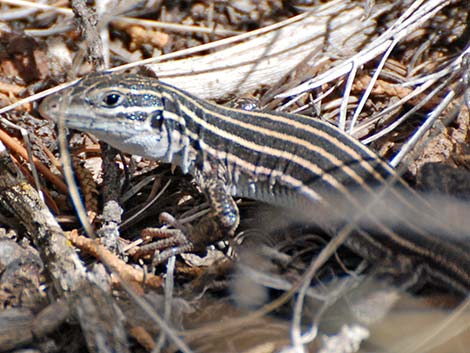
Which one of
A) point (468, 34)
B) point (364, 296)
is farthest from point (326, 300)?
A: point (468, 34)

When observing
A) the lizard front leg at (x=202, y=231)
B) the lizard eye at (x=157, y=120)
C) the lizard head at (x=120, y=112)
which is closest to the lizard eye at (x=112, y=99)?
the lizard head at (x=120, y=112)

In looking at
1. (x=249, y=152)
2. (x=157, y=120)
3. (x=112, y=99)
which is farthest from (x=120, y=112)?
(x=249, y=152)

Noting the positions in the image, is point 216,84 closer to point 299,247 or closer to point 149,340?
point 299,247

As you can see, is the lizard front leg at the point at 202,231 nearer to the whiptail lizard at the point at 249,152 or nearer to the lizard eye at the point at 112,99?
the whiptail lizard at the point at 249,152

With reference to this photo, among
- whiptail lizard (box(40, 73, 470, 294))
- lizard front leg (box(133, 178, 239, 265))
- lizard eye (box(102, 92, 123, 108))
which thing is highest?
lizard eye (box(102, 92, 123, 108))

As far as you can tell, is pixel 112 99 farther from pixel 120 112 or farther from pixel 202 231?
pixel 202 231

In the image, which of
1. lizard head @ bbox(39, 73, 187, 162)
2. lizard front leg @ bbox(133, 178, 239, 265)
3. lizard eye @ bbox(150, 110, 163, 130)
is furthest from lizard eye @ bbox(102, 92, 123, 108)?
lizard front leg @ bbox(133, 178, 239, 265)

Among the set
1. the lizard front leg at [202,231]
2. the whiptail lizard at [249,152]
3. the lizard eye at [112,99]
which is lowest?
the lizard front leg at [202,231]

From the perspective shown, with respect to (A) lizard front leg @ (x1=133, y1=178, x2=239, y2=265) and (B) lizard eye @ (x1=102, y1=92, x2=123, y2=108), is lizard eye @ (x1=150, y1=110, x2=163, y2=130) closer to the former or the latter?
(B) lizard eye @ (x1=102, y1=92, x2=123, y2=108)
